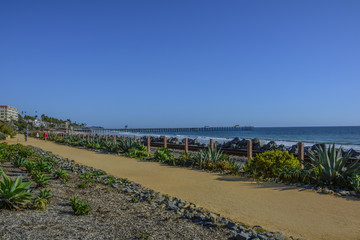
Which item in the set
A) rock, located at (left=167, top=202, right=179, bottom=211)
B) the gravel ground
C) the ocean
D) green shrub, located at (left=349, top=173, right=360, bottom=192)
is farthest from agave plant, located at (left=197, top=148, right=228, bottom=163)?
the ocean

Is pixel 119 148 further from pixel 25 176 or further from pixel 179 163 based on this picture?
pixel 25 176

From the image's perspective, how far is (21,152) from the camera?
11820 mm

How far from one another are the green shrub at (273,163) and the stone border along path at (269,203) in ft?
2.45

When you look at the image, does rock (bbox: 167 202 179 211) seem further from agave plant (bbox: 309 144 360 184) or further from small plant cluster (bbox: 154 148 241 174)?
agave plant (bbox: 309 144 360 184)

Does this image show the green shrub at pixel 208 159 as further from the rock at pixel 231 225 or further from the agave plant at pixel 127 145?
the agave plant at pixel 127 145

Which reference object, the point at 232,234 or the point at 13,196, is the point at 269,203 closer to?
the point at 232,234

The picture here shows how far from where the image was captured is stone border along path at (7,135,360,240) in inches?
178

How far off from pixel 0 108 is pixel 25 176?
152 m

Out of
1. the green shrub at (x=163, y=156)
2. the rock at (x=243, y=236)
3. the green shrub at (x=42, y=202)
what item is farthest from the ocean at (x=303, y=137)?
the green shrub at (x=42, y=202)

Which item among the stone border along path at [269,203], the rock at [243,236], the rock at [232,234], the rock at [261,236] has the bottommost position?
the stone border along path at [269,203]

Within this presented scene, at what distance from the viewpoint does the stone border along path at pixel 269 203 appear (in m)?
4.52

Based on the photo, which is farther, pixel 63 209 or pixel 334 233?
pixel 63 209

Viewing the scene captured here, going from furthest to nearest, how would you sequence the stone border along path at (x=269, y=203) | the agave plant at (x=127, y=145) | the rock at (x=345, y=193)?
1. the agave plant at (x=127, y=145)
2. the rock at (x=345, y=193)
3. the stone border along path at (x=269, y=203)

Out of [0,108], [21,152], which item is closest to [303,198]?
[21,152]
